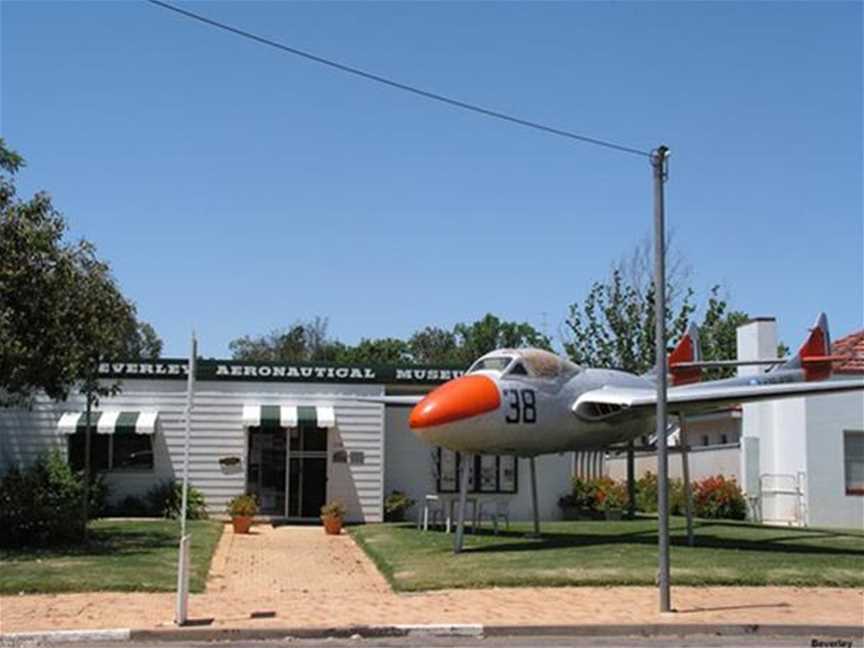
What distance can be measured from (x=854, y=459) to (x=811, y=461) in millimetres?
1316

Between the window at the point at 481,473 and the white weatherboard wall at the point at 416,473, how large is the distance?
0.19m

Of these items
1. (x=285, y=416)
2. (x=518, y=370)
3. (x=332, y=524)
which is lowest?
(x=332, y=524)

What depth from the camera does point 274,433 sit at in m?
28.9

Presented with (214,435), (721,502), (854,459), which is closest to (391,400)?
(214,435)

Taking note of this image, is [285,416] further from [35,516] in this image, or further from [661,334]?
[661,334]

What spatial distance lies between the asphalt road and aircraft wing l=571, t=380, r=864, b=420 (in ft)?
28.2

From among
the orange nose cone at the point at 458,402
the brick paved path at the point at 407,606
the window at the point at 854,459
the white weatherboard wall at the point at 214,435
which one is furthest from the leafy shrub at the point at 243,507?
the window at the point at 854,459

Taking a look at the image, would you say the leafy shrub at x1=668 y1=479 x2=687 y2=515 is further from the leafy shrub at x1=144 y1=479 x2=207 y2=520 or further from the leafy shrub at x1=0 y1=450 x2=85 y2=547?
the leafy shrub at x1=0 y1=450 x2=85 y2=547

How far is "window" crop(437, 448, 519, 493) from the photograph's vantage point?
29.4 meters

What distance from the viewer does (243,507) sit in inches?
995

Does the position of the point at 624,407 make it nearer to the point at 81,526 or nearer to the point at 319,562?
the point at 319,562

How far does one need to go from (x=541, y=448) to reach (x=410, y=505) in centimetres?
861

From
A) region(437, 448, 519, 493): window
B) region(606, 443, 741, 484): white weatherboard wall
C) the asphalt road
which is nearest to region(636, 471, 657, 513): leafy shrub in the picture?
region(606, 443, 741, 484): white weatherboard wall

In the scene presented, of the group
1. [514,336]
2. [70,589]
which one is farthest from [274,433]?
[514,336]
